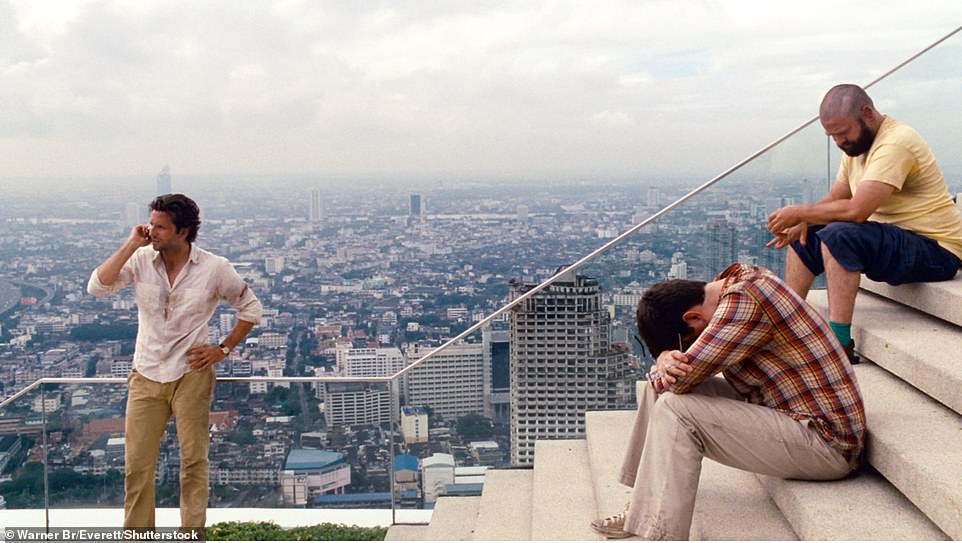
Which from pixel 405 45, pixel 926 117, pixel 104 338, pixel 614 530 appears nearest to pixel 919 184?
pixel 926 117

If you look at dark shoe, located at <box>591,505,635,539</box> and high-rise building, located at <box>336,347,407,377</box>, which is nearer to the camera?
dark shoe, located at <box>591,505,635,539</box>

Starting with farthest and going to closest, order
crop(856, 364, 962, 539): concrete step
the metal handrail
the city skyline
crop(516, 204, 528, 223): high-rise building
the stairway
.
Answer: the city skyline
crop(516, 204, 528, 223): high-rise building
the metal handrail
the stairway
crop(856, 364, 962, 539): concrete step

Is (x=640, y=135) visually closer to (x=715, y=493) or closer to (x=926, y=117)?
(x=926, y=117)

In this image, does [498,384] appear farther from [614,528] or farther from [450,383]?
[614,528]

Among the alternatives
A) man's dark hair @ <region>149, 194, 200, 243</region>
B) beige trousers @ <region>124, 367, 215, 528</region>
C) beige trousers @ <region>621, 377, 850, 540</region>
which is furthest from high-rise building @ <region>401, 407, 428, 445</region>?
beige trousers @ <region>621, 377, 850, 540</region>

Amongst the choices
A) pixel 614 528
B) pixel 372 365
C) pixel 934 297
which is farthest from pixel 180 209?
pixel 934 297

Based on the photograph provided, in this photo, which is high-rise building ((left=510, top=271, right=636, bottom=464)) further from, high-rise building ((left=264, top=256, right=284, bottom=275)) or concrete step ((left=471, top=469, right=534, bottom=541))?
high-rise building ((left=264, top=256, right=284, bottom=275))
